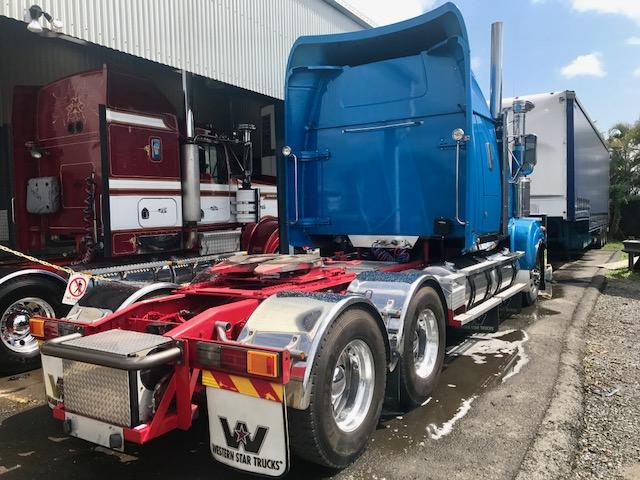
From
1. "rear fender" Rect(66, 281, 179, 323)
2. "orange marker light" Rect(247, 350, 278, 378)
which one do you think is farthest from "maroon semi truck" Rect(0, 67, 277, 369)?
"orange marker light" Rect(247, 350, 278, 378)

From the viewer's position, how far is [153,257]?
25.4 ft

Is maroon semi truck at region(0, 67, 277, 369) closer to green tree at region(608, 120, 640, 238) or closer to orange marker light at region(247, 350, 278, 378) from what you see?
orange marker light at region(247, 350, 278, 378)

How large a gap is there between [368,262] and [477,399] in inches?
73.0

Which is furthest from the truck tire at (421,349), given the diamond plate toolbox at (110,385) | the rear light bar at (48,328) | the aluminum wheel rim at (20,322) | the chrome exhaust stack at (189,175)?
the chrome exhaust stack at (189,175)

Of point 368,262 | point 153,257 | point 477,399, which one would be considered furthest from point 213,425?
point 153,257

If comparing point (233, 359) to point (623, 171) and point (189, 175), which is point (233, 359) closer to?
point (189, 175)

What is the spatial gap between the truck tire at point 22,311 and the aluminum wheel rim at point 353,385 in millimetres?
3893

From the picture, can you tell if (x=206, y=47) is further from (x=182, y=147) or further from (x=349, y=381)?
(x=349, y=381)

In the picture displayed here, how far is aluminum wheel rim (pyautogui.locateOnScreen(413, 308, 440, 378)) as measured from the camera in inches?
172

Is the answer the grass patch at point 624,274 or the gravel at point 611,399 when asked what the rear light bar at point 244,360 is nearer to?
the gravel at point 611,399

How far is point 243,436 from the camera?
9.17 feet

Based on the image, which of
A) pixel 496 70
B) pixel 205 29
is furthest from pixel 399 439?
pixel 205 29

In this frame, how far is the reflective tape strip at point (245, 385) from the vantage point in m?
2.69

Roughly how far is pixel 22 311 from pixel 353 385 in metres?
4.08
